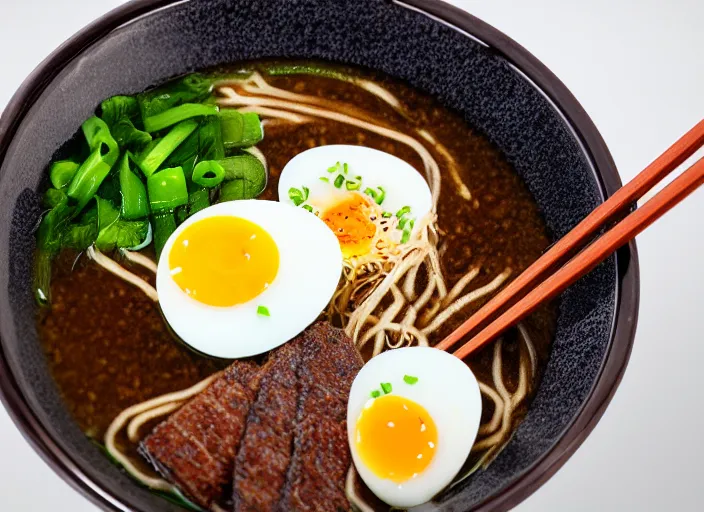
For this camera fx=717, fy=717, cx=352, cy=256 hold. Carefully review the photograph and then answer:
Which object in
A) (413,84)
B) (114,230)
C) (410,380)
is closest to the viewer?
(410,380)

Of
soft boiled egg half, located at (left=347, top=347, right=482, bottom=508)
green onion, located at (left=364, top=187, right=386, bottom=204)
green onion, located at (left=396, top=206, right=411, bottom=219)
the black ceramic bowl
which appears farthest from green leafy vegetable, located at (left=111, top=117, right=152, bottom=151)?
soft boiled egg half, located at (left=347, top=347, right=482, bottom=508)

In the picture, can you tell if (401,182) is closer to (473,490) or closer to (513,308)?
(513,308)

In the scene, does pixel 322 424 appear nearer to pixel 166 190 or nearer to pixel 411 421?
pixel 411 421

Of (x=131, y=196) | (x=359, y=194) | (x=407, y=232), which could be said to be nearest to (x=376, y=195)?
(x=359, y=194)

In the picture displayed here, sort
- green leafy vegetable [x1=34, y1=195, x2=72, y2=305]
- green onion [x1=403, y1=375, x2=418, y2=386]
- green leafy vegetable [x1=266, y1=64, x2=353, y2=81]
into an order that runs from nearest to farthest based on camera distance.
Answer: green onion [x1=403, y1=375, x2=418, y2=386] < green leafy vegetable [x1=34, y1=195, x2=72, y2=305] < green leafy vegetable [x1=266, y1=64, x2=353, y2=81]

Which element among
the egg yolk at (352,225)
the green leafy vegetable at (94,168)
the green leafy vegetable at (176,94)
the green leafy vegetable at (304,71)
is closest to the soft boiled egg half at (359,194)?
the egg yolk at (352,225)

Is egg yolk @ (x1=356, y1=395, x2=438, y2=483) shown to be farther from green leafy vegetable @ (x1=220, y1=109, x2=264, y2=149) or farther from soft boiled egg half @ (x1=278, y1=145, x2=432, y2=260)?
green leafy vegetable @ (x1=220, y1=109, x2=264, y2=149)

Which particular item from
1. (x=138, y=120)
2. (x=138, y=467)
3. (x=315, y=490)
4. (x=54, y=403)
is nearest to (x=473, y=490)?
(x=315, y=490)
